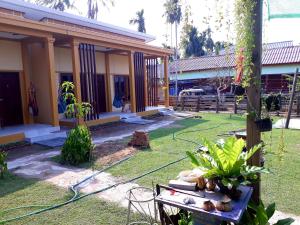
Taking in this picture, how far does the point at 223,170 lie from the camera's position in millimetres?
2494

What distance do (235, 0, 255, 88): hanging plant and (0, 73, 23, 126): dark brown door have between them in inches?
370

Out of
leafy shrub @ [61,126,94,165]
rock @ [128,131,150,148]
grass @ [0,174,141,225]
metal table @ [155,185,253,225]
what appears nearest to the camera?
metal table @ [155,185,253,225]

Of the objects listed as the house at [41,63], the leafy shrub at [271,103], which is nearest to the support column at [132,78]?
the house at [41,63]

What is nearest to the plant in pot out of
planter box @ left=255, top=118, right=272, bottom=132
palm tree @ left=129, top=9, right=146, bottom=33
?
planter box @ left=255, top=118, right=272, bottom=132

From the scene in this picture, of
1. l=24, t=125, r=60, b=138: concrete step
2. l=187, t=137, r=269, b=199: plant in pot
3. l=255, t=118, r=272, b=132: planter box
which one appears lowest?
l=24, t=125, r=60, b=138: concrete step

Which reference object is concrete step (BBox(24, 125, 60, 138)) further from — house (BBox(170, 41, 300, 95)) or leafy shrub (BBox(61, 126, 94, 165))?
house (BBox(170, 41, 300, 95))

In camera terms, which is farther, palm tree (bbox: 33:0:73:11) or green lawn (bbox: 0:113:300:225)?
palm tree (bbox: 33:0:73:11)

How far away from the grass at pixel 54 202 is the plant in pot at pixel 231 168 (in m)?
1.57

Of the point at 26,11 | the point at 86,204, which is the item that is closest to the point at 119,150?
the point at 86,204

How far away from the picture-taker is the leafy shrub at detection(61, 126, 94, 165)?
6.13 meters

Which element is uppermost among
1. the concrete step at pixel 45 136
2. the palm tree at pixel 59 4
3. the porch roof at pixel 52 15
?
the palm tree at pixel 59 4

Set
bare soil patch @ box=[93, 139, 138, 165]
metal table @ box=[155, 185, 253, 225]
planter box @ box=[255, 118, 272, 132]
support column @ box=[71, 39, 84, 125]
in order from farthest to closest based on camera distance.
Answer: support column @ box=[71, 39, 84, 125] < bare soil patch @ box=[93, 139, 138, 165] < planter box @ box=[255, 118, 272, 132] < metal table @ box=[155, 185, 253, 225]

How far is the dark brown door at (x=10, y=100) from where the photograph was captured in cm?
984

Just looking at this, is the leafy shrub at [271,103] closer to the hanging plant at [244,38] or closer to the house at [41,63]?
the hanging plant at [244,38]
